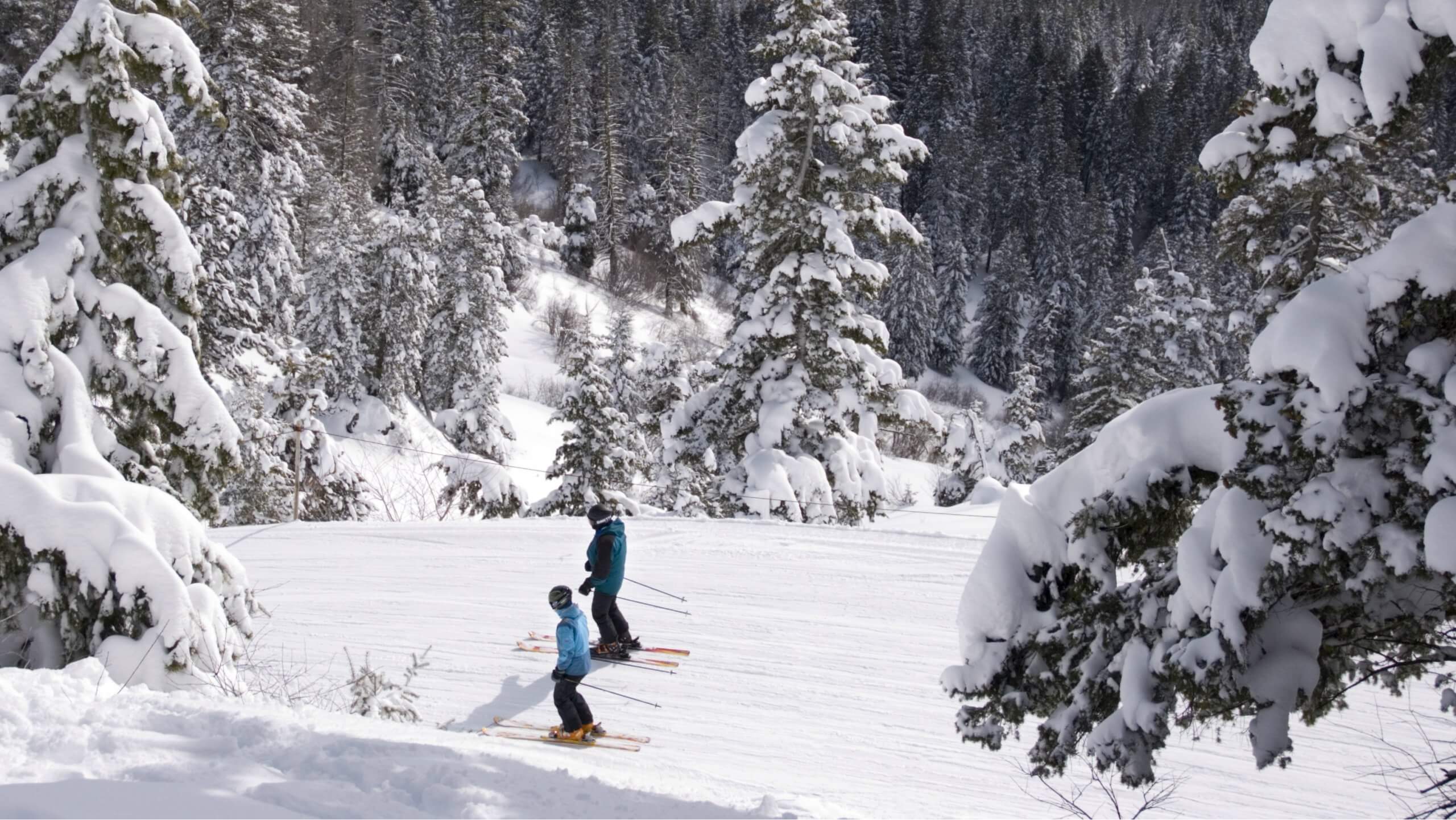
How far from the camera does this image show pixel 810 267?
15875mm

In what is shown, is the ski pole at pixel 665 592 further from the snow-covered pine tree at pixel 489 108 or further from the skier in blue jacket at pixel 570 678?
the snow-covered pine tree at pixel 489 108

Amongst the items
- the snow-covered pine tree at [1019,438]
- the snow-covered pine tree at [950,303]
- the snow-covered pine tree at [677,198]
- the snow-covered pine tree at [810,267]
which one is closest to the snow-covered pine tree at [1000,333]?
the snow-covered pine tree at [950,303]

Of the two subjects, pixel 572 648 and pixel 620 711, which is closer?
pixel 572 648

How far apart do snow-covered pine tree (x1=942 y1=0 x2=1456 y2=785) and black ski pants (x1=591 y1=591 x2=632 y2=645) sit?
5429 millimetres

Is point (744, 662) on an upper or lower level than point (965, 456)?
lower

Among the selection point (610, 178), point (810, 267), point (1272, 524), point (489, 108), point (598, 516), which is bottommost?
point (598, 516)

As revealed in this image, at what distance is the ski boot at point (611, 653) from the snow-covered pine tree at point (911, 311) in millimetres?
49730

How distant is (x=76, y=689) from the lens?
17.7 ft

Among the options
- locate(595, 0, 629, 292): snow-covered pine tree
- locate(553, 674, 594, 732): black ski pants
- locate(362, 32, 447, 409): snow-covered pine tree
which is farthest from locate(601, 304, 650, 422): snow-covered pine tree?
locate(595, 0, 629, 292): snow-covered pine tree

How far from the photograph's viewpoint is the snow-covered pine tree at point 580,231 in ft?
178

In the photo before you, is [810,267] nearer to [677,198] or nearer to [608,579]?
[608,579]

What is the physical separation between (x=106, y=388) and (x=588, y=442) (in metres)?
14.1

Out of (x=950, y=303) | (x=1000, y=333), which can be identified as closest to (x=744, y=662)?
(x=1000, y=333)

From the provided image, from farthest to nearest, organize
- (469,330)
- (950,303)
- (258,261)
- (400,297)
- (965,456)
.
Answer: (950,303) < (469,330) < (965,456) < (400,297) < (258,261)
